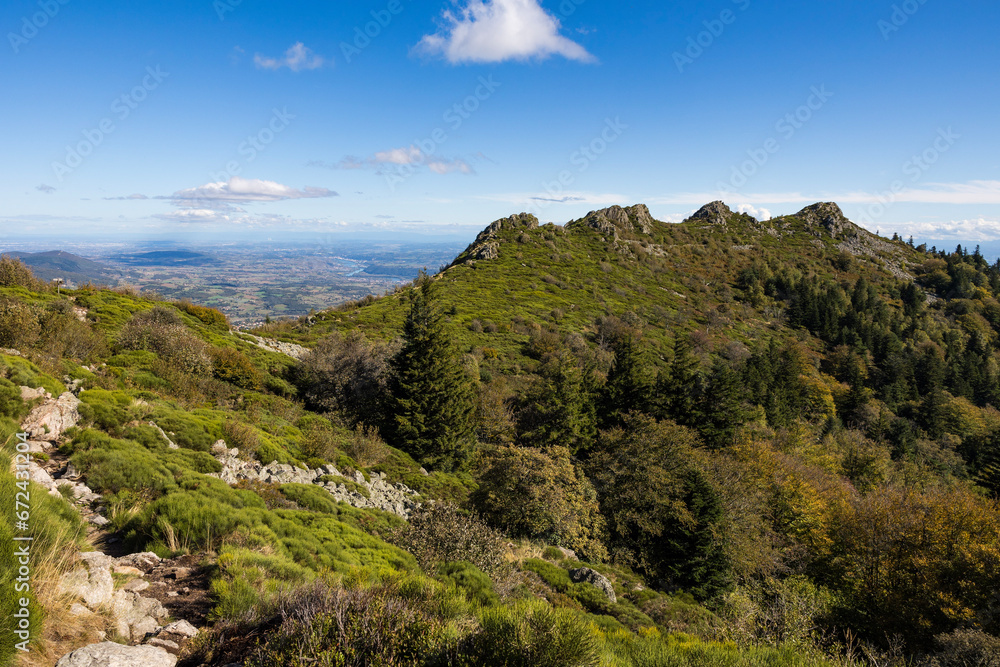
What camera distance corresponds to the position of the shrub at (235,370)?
22766 mm

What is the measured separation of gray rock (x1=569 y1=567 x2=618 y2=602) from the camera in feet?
49.4

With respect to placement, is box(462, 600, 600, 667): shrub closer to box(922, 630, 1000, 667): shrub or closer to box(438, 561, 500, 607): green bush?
box(438, 561, 500, 607): green bush

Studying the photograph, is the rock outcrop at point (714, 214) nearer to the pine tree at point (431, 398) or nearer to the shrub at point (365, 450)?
the pine tree at point (431, 398)

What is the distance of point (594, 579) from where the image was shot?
15.5 metres

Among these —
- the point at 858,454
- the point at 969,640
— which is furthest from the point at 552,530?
the point at 858,454

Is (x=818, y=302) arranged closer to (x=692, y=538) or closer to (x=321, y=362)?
(x=692, y=538)

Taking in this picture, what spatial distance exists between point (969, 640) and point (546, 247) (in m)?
93.3

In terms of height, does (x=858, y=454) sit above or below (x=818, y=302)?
below

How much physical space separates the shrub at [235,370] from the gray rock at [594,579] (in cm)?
1934

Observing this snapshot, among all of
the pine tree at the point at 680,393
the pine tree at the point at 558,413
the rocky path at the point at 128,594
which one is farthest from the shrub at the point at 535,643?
the pine tree at the point at 680,393

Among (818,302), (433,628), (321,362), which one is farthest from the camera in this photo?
(818,302)

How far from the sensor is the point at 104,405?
1216 cm

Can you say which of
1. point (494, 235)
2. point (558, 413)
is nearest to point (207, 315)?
point (558, 413)

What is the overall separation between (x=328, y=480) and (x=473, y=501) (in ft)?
23.3
